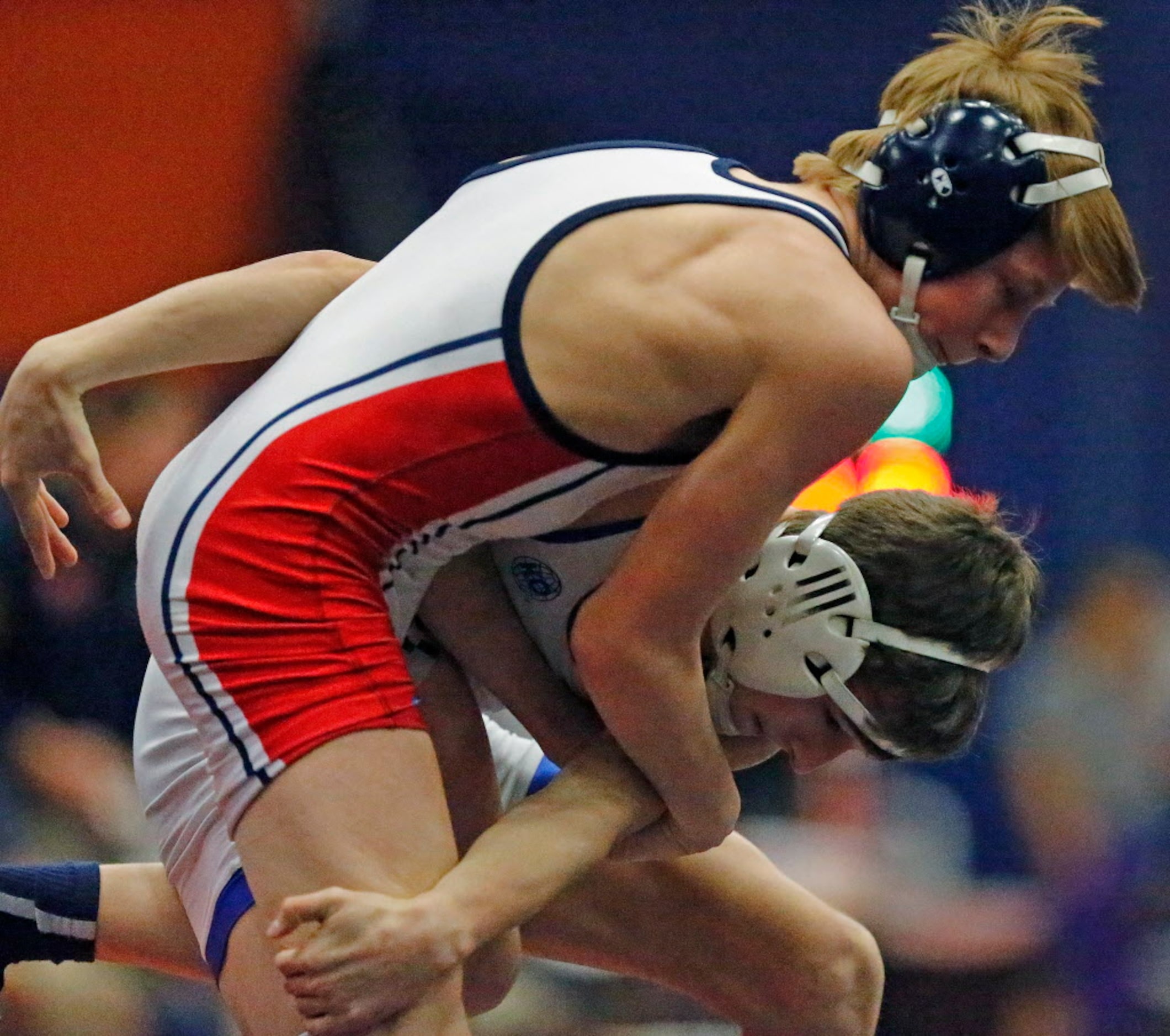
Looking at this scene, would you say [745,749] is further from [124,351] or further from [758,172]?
[758,172]

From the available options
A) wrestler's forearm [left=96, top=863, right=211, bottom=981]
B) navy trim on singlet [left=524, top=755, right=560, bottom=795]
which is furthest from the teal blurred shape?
wrestler's forearm [left=96, top=863, right=211, bottom=981]

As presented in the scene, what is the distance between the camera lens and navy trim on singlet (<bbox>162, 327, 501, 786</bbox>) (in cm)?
174

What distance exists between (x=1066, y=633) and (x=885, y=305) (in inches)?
73.8

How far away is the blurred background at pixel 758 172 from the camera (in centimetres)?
348

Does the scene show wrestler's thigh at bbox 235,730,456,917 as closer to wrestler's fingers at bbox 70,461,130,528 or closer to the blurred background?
wrestler's fingers at bbox 70,461,130,528

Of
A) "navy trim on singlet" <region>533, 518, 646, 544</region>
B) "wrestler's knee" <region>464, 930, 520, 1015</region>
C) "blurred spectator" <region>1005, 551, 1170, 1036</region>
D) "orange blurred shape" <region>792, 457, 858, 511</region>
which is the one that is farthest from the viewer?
"blurred spectator" <region>1005, 551, 1170, 1036</region>

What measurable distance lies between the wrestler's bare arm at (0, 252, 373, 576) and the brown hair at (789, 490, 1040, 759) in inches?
24.9

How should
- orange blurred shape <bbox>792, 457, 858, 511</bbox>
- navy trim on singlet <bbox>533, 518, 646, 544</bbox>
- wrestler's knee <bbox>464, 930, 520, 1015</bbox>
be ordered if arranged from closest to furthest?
1. navy trim on singlet <bbox>533, 518, 646, 544</bbox>
2. wrestler's knee <bbox>464, 930, 520, 1015</bbox>
3. orange blurred shape <bbox>792, 457, 858, 511</bbox>

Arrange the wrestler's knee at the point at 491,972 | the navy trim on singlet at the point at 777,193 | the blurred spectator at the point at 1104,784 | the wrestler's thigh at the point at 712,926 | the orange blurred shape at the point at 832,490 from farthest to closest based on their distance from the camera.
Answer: the blurred spectator at the point at 1104,784, the orange blurred shape at the point at 832,490, the wrestler's thigh at the point at 712,926, the wrestler's knee at the point at 491,972, the navy trim on singlet at the point at 777,193

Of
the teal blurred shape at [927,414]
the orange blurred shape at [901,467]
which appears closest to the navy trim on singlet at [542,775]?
the orange blurred shape at [901,467]

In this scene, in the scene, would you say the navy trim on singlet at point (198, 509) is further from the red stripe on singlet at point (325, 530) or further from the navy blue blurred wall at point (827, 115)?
the navy blue blurred wall at point (827, 115)

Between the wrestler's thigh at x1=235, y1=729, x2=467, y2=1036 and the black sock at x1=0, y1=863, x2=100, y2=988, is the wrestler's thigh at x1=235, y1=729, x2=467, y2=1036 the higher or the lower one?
the higher one

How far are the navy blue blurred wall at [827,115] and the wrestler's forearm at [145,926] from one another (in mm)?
1734

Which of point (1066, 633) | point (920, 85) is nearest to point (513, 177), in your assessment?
point (920, 85)
